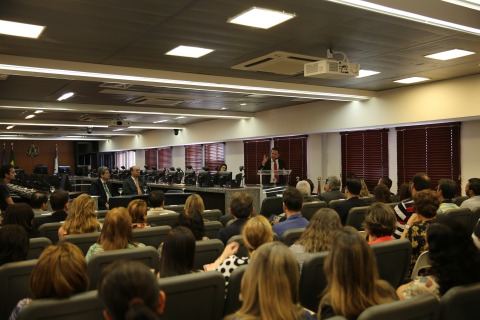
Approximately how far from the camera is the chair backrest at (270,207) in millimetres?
6043

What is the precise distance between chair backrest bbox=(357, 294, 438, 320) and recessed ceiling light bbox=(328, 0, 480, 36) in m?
2.61

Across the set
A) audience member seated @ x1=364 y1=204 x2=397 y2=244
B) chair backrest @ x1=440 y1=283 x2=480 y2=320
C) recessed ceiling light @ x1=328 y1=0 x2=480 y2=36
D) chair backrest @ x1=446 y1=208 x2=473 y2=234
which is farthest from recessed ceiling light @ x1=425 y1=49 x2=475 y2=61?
chair backrest @ x1=440 y1=283 x2=480 y2=320

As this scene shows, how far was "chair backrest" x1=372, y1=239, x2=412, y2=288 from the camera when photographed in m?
2.72

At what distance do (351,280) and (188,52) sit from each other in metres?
4.41

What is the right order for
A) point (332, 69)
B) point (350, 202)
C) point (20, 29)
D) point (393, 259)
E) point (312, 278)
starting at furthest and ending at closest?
1. point (332, 69)
2. point (350, 202)
3. point (20, 29)
4. point (393, 259)
5. point (312, 278)

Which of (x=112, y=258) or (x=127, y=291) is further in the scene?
(x=112, y=258)

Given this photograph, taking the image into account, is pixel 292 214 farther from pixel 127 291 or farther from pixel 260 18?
pixel 127 291

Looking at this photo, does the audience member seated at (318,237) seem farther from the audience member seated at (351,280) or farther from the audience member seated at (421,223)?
the audience member seated at (351,280)

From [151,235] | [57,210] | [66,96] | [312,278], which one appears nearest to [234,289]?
[312,278]

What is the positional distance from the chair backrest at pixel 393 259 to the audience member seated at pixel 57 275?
1762mm

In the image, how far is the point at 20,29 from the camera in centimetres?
446

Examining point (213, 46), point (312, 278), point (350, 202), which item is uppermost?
point (213, 46)

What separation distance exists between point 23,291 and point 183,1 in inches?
103

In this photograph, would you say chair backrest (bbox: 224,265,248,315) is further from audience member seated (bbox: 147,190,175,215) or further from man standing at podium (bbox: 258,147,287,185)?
man standing at podium (bbox: 258,147,287,185)
